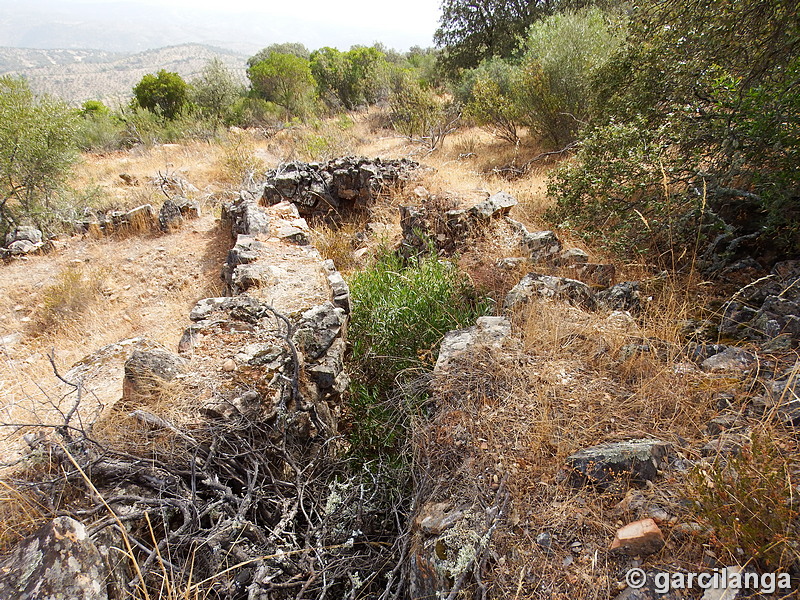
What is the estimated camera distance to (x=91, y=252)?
7.34 meters

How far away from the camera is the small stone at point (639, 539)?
143 cm

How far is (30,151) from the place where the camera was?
8508mm

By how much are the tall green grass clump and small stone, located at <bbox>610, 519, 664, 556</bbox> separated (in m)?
1.42

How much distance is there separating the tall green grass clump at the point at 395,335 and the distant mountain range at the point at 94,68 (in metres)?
21.9

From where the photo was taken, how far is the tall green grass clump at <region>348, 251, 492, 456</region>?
309 centimetres

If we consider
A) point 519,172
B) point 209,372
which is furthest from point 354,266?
point 519,172

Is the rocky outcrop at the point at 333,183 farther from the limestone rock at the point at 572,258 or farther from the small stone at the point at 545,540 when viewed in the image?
the small stone at the point at 545,540

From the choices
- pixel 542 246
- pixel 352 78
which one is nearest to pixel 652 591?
pixel 542 246

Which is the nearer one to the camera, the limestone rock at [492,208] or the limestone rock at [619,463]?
the limestone rock at [619,463]

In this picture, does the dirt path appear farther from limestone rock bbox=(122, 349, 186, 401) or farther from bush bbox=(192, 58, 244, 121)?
bush bbox=(192, 58, 244, 121)

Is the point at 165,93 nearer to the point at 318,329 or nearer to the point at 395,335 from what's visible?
the point at 318,329

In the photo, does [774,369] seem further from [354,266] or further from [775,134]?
[354,266]

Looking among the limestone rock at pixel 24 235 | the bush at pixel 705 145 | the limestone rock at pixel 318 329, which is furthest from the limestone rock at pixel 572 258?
the limestone rock at pixel 24 235

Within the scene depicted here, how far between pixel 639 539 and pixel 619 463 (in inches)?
13.4
